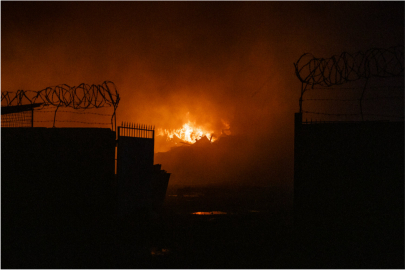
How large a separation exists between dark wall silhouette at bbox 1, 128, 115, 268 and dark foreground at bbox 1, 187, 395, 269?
65 millimetres

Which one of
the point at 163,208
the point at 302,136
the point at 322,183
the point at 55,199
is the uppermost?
the point at 302,136

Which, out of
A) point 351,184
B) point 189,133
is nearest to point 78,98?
point 351,184

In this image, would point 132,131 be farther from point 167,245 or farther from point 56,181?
point 167,245

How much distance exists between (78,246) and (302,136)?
6421 mm

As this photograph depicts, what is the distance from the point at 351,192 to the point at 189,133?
91.5 ft

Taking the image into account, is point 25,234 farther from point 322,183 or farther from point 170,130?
point 170,130

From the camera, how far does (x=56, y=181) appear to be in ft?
33.1

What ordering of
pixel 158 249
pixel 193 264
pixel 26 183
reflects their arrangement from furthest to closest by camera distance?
pixel 26 183 → pixel 158 249 → pixel 193 264

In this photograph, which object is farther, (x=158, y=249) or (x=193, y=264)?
(x=158, y=249)

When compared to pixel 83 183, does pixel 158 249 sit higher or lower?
lower

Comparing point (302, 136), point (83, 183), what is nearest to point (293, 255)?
point (302, 136)

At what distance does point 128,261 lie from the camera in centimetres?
783

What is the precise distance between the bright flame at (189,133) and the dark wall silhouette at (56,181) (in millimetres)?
23866

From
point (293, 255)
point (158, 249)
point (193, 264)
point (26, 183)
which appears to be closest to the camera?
Answer: point (193, 264)
